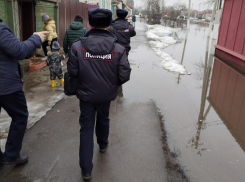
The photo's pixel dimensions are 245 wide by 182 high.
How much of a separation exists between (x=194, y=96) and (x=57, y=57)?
3.48 metres

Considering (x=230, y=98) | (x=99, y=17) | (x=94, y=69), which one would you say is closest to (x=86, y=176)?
(x=94, y=69)

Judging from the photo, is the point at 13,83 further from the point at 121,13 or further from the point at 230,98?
the point at 230,98

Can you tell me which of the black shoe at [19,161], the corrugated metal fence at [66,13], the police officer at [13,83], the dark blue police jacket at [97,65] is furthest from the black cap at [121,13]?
the corrugated metal fence at [66,13]

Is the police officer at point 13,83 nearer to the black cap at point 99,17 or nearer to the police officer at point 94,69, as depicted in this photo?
the police officer at point 94,69

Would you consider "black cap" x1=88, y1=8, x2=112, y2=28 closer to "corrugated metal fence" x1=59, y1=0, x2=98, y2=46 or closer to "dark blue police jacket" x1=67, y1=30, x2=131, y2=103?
"dark blue police jacket" x1=67, y1=30, x2=131, y2=103

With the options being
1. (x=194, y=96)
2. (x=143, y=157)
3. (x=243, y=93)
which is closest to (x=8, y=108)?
(x=143, y=157)

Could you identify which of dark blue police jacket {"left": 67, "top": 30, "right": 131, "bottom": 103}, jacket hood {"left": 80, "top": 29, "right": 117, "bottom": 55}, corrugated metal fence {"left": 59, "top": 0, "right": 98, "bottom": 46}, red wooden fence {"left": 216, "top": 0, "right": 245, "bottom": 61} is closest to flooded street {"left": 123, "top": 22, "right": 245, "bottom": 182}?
dark blue police jacket {"left": 67, "top": 30, "right": 131, "bottom": 103}

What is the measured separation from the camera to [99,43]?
8.19 feet

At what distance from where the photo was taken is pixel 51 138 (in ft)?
12.2

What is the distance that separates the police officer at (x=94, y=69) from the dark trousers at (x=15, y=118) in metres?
0.69

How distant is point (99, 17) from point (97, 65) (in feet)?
1.62

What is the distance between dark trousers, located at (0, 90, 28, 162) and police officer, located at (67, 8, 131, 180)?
69cm

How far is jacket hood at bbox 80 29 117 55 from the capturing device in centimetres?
248

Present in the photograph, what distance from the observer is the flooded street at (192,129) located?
3.20m
